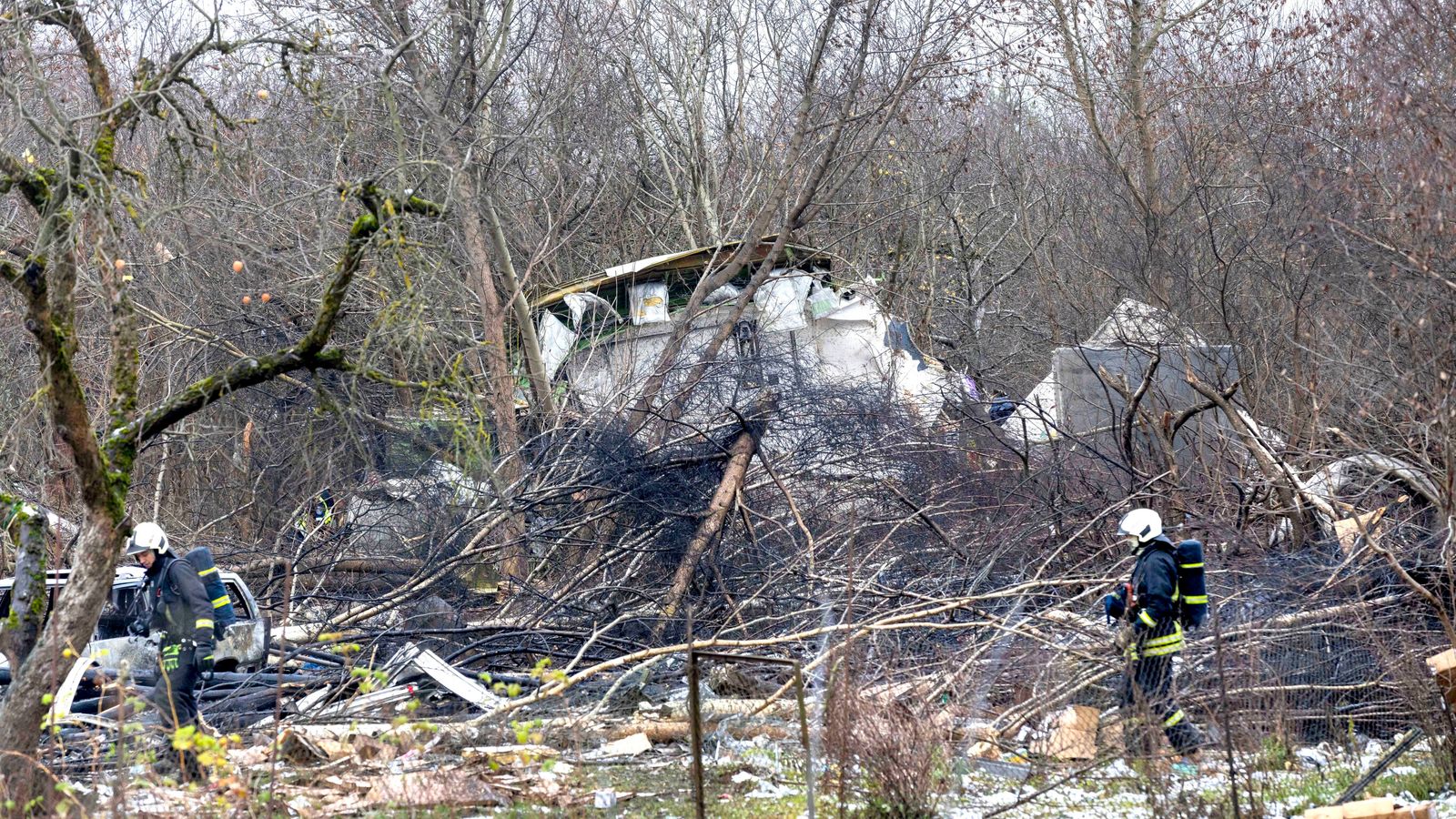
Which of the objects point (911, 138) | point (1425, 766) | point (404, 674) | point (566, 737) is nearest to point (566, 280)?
point (911, 138)

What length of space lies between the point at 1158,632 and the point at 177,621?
18.0ft

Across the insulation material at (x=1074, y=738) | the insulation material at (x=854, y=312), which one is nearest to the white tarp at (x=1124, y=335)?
the insulation material at (x=854, y=312)

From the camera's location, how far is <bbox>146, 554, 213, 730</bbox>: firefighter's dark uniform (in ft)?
23.7

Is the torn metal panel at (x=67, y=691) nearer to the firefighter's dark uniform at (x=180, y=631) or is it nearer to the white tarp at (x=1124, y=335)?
the firefighter's dark uniform at (x=180, y=631)

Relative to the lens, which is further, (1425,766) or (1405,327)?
(1405,327)

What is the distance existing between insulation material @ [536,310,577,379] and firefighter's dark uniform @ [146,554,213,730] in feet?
25.0

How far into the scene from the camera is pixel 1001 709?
775 cm

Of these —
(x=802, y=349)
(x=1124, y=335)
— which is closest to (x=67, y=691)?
(x=802, y=349)

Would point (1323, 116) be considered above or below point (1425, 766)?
above

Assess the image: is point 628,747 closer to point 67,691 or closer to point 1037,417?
point 67,691

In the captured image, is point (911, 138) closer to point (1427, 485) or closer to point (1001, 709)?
point (1427, 485)

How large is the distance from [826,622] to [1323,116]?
11828 mm

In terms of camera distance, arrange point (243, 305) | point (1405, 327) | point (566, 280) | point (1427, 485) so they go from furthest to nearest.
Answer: point (566, 280) < point (243, 305) < point (1405, 327) < point (1427, 485)

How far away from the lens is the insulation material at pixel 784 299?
50.3 ft
